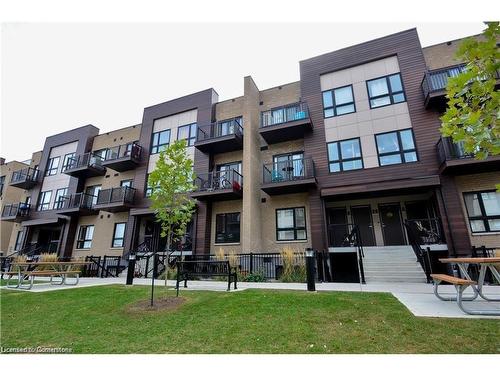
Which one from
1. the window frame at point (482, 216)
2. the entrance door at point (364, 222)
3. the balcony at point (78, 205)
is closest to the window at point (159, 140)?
the balcony at point (78, 205)

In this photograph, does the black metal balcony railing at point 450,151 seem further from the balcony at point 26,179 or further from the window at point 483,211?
the balcony at point 26,179

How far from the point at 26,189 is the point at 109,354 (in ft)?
97.3

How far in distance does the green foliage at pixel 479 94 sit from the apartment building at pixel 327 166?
920cm

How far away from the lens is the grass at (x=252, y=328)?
348 centimetres

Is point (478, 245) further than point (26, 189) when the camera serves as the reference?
No

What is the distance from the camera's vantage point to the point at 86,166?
20734 millimetres

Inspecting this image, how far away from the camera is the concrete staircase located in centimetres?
1020

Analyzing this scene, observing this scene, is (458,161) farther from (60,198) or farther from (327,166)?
(60,198)

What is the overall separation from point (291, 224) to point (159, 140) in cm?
1232

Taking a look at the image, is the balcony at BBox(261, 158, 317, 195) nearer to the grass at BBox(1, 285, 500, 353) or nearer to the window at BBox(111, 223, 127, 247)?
the grass at BBox(1, 285, 500, 353)

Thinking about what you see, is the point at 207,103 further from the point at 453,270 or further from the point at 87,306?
the point at 453,270

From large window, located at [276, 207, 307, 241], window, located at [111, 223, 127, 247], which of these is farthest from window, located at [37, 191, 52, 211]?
large window, located at [276, 207, 307, 241]

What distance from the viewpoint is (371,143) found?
45.3 feet

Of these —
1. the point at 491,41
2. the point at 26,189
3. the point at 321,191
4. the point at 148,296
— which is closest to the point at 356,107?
the point at 321,191
